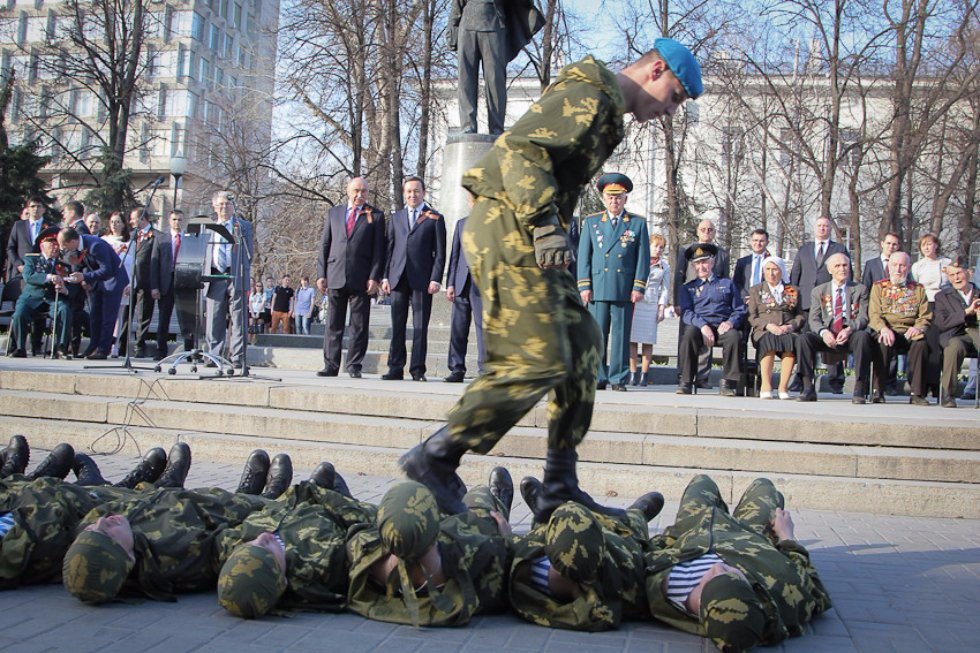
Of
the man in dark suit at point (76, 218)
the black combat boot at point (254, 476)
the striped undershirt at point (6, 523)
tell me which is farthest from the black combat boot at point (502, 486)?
the man in dark suit at point (76, 218)

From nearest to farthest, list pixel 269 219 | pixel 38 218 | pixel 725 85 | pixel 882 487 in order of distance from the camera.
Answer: pixel 882 487 → pixel 38 218 → pixel 725 85 → pixel 269 219

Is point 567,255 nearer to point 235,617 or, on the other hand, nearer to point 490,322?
point 490,322

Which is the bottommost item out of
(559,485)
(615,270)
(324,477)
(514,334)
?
(324,477)

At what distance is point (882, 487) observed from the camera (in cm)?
633

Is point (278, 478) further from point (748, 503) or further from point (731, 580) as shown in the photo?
point (731, 580)

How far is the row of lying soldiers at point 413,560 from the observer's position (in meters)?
3.38

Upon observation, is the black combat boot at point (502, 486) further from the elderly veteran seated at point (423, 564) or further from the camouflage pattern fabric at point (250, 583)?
the camouflage pattern fabric at point (250, 583)

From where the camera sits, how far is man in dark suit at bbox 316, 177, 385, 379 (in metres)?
10.7

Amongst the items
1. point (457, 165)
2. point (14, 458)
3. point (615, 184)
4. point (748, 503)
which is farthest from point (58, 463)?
point (457, 165)

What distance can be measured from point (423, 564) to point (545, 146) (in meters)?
1.75

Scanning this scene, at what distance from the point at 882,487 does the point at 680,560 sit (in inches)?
131

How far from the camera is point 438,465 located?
3875 millimetres

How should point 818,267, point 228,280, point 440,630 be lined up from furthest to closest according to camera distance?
point 818,267 → point 228,280 → point 440,630

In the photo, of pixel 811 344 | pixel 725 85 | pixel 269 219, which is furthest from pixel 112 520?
pixel 269 219
